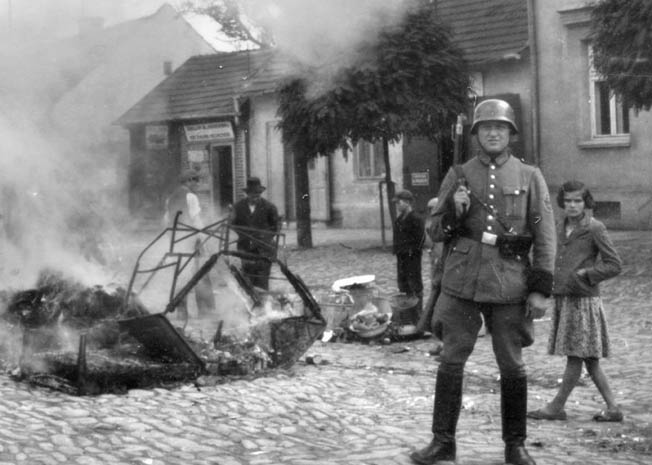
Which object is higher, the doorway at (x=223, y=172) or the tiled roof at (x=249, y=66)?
the tiled roof at (x=249, y=66)

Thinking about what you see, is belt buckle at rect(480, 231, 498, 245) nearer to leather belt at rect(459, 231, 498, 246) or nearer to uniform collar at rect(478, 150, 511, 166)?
leather belt at rect(459, 231, 498, 246)

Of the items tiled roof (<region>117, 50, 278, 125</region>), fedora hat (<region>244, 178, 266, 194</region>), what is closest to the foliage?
fedora hat (<region>244, 178, 266, 194</region>)

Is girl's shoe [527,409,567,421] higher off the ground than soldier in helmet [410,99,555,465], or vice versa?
soldier in helmet [410,99,555,465]

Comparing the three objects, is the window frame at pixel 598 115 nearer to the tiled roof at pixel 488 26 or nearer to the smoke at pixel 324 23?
the tiled roof at pixel 488 26

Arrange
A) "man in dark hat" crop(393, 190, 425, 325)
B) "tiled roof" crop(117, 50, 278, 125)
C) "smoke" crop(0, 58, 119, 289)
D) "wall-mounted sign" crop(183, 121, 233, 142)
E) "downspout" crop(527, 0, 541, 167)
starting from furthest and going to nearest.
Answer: "wall-mounted sign" crop(183, 121, 233, 142) < "tiled roof" crop(117, 50, 278, 125) < "downspout" crop(527, 0, 541, 167) < "man in dark hat" crop(393, 190, 425, 325) < "smoke" crop(0, 58, 119, 289)

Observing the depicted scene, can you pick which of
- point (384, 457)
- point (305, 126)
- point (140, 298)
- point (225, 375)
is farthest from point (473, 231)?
point (305, 126)

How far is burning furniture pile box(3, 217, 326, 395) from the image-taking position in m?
7.60

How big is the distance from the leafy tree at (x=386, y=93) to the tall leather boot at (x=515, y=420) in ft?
39.8

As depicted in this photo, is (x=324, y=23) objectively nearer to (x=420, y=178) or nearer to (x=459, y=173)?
(x=459, y=173)

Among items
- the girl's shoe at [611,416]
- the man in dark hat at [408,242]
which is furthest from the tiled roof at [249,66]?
the girl's shoe at [611,416]

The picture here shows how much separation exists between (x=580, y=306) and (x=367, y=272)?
1006 centimetres

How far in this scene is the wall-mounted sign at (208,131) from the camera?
3116 centimetres

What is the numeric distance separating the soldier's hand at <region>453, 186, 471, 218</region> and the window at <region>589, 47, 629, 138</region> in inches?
636

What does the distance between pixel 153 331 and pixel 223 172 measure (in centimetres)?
2447
